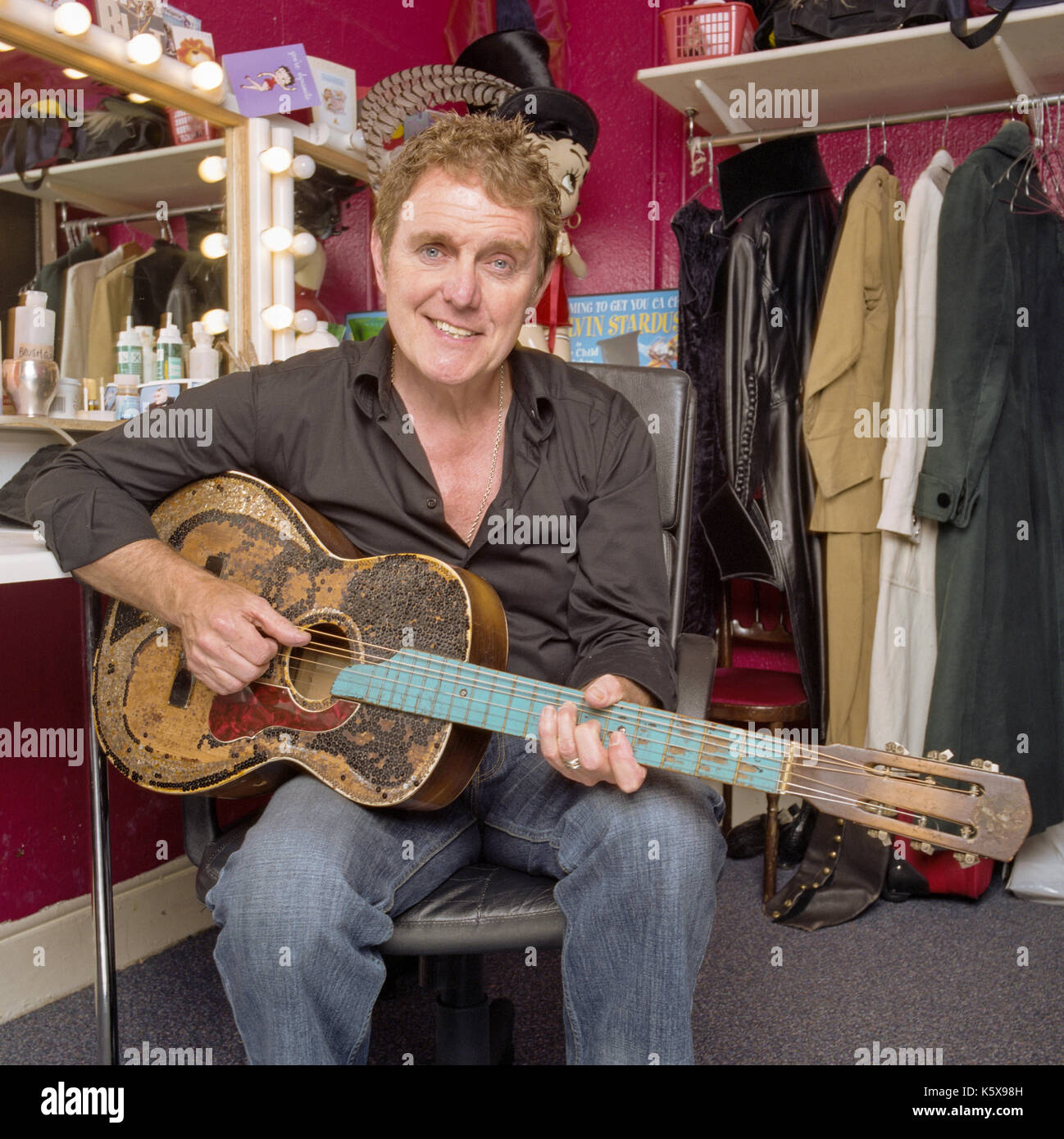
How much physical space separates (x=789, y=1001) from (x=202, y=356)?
5.38 ft

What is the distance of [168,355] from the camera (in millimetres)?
2027

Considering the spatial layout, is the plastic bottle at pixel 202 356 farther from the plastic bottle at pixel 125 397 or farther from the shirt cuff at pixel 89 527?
the shirt cuff at pixel 89 527

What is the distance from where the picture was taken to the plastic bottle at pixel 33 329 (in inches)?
69.7

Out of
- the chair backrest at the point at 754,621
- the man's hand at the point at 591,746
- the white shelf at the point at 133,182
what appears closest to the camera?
the man's hand at the point at 591,746

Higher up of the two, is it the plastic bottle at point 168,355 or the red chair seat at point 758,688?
the plastic bottle at point 168,355

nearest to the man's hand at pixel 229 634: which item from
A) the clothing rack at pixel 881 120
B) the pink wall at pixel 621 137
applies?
the pink wall at pixel 621 137

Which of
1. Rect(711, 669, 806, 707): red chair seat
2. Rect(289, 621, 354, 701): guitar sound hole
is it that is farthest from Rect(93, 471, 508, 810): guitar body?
Rect(711, 669, 806, 707): red chair seat

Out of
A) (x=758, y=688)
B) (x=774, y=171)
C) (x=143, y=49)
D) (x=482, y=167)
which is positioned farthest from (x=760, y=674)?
(x=143, y=49)

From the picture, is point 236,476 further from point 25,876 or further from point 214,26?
point 214,26

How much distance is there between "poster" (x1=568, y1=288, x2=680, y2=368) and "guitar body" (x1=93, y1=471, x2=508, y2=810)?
1783mm

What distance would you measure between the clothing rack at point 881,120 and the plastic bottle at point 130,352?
1496 mm

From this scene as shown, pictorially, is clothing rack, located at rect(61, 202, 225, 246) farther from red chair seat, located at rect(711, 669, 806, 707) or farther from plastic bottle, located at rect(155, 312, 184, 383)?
red chair seat, located at rect(711, 669, 806, 707)
